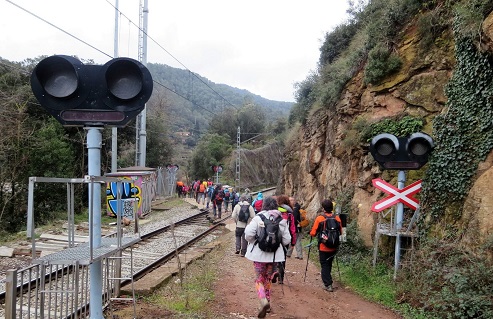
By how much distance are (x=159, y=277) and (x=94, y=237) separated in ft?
12.3

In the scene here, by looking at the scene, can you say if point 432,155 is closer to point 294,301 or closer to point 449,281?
point 449,281

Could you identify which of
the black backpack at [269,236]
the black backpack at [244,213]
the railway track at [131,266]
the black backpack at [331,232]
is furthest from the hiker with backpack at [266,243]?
the black backpack at [244,213]

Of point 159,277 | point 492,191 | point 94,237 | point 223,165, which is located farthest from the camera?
point 223,165

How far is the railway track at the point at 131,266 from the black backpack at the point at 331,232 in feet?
8.99

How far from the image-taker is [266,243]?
19.3ft

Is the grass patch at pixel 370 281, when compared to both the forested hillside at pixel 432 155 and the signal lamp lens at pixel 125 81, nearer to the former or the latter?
the forested hillside at pixel 432 155

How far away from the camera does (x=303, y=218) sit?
1055 cm

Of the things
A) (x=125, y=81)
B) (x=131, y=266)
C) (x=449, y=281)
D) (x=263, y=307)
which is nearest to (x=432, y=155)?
(x=449, y=281)

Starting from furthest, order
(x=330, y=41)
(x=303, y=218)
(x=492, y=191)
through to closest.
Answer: (x=330, y=41) → (x=303, y=218) → (x=492, y=191)

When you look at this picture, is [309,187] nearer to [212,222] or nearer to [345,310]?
[212,222]

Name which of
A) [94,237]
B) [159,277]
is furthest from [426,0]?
[94,237]

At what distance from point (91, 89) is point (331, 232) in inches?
203

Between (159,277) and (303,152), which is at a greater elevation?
(303,152)

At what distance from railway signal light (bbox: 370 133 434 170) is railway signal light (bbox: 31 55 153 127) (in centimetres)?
513
